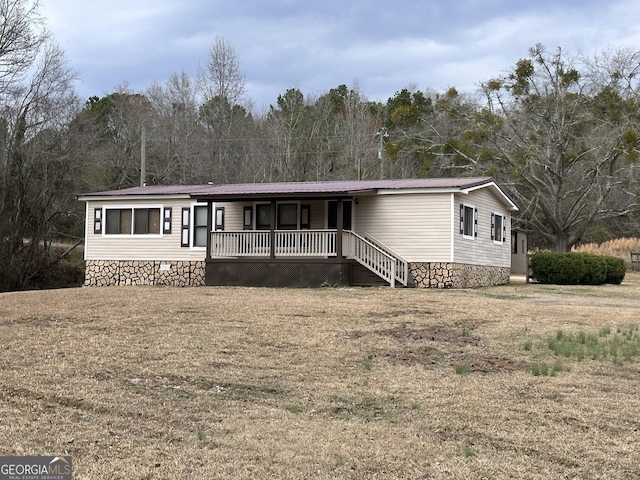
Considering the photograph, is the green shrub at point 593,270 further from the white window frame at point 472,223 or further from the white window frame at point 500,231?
the white window frame at point 472,223

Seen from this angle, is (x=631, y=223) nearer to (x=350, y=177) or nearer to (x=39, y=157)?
(x=350, y=177)

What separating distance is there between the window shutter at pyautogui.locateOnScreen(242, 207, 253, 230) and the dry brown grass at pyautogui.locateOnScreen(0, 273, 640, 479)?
359 inches

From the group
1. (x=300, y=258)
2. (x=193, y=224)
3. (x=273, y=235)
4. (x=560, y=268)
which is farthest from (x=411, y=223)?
(x=193, y=224)

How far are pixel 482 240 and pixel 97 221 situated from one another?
12621mm

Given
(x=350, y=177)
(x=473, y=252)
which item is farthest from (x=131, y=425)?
(x=350, y=177)

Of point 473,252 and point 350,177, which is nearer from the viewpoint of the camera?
point 473,252

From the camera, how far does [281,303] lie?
1650cm

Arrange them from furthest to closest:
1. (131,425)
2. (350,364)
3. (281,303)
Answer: (281,303) < (350,364) < (131,425)

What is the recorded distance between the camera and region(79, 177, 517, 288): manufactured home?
22.4 m

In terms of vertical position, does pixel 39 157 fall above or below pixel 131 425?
above

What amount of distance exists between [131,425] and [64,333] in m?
5.48

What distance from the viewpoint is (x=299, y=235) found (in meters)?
22.8

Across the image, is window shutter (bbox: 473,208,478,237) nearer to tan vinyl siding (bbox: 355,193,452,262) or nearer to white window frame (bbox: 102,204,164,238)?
tan vinyl siding (bbox: 355,193,452,262)

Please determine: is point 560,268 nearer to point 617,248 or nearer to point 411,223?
point 411,223
